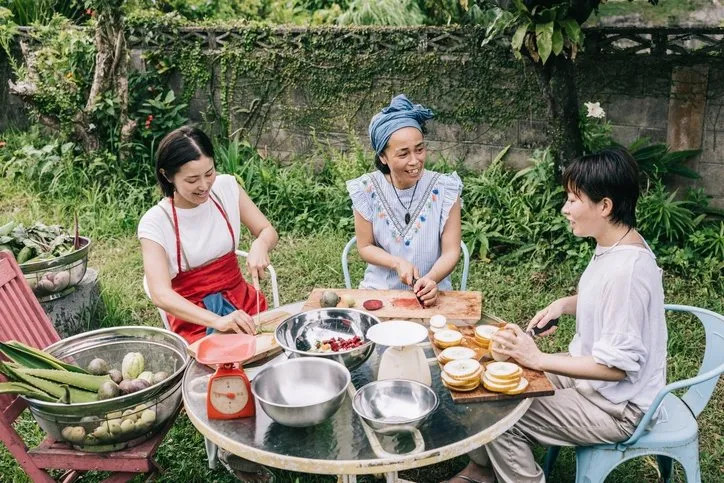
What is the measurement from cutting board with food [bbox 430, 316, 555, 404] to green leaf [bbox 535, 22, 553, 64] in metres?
3.04

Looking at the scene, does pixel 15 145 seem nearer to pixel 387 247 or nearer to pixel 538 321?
pixel 387 247

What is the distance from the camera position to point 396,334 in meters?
2.48

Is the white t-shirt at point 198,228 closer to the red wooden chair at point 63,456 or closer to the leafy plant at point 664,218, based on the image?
the red wooden chair at point 63,456

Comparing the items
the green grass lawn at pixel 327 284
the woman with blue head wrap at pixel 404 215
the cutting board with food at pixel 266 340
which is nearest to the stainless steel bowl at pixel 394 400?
the cutting board with food at pixel 266 340

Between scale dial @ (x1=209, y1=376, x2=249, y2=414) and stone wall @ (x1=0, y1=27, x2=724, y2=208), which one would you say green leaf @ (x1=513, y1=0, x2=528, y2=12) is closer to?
stone wall @ (x1=0, y1=27, x2=724, y2=208)

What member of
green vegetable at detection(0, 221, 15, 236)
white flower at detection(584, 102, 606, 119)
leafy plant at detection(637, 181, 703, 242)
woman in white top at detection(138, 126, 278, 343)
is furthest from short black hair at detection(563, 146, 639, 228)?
green vegetable at detection(0, 221, 15, 236)

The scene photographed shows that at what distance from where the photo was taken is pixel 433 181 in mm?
3633

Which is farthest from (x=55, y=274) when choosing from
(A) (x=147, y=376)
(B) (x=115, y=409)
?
A: (B) (x=115, y=409)

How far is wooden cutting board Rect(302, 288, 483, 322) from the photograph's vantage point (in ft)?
9.79

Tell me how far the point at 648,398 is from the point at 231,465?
1897 mm

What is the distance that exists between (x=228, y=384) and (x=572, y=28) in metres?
3.84

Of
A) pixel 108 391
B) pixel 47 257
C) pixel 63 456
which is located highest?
pixel 108 391

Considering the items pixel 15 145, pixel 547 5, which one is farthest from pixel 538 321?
pixel 15 145

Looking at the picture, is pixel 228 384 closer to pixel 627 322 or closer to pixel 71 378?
pixel 71 378
